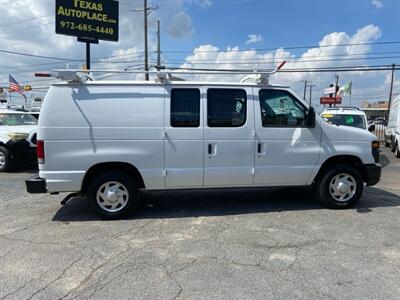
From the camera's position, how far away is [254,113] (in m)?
5.95

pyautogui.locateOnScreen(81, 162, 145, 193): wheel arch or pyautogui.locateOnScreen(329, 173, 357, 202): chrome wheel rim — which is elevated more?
pyautogui.locateOnScreen(81, 162, 145, 193): wheel arch

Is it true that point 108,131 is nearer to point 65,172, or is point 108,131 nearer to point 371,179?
point 65,172

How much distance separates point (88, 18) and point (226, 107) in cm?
1498

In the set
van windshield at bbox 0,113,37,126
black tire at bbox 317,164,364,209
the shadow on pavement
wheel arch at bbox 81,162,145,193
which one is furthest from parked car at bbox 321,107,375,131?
van windshield at bbox 0,113,37,126

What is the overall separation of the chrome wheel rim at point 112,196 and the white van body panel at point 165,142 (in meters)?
0.35

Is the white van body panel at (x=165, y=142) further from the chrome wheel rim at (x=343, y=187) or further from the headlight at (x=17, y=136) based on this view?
the headlight at (x=17, y=136)

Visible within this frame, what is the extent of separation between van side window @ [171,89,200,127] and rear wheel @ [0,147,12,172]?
6.91m

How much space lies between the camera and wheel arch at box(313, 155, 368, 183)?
6359 millimetres

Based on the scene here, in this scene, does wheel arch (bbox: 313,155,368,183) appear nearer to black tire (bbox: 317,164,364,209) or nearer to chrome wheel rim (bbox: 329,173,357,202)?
black tire (bbox: 317,164,364,209)

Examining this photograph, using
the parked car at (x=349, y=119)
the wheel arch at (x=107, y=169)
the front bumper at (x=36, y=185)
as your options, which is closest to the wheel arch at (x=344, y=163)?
the wheel arch at (x=107, y=169)

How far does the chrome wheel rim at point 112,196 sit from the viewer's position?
Answer: 5711 millimetres

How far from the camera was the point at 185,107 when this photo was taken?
5.80 m

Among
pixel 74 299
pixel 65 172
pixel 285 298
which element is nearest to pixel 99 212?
pixel 65 172

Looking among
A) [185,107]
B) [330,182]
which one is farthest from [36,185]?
[330,182]
